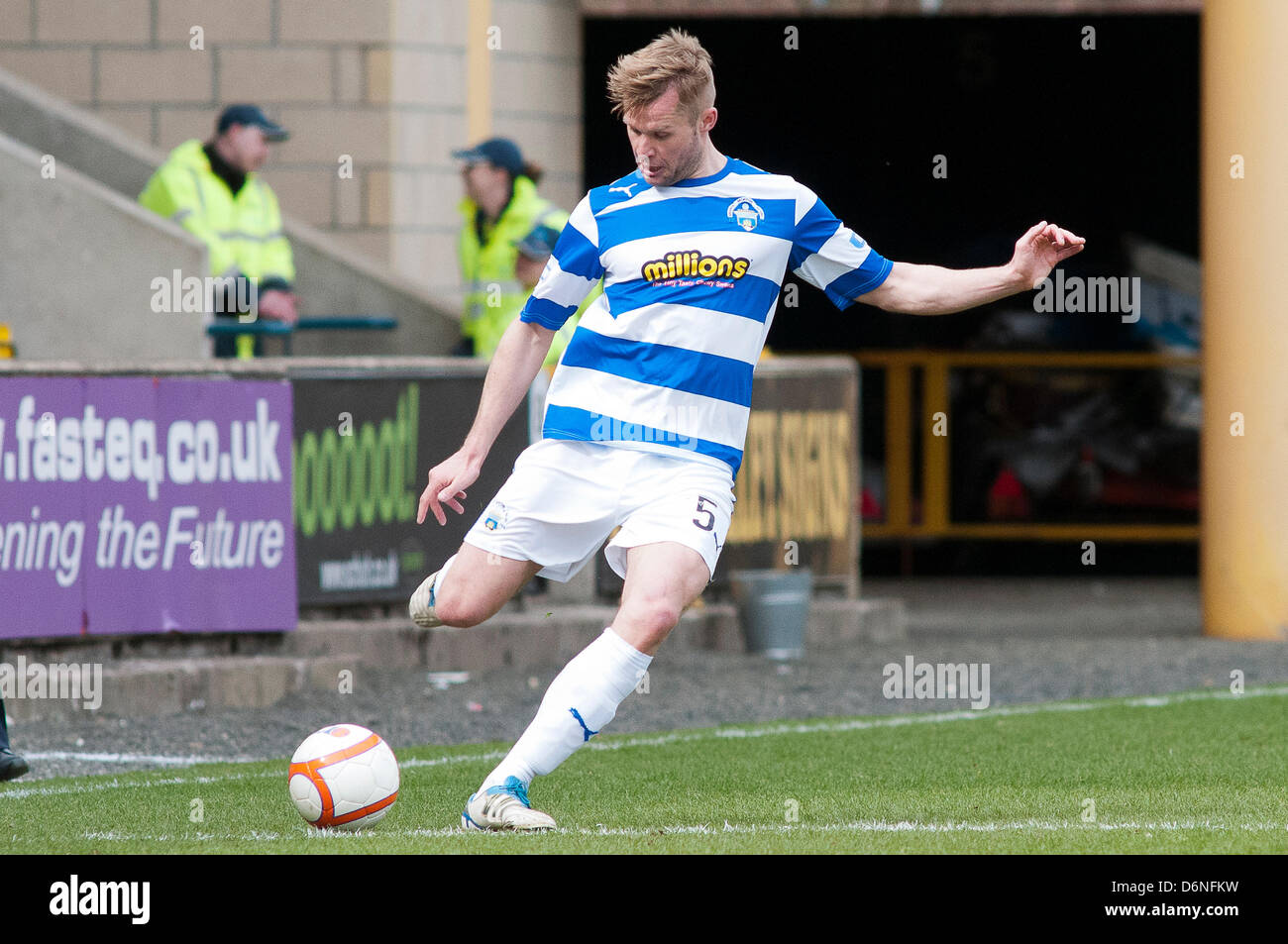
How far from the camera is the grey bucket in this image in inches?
452

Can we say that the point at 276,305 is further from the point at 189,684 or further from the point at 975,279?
the point at 975,279

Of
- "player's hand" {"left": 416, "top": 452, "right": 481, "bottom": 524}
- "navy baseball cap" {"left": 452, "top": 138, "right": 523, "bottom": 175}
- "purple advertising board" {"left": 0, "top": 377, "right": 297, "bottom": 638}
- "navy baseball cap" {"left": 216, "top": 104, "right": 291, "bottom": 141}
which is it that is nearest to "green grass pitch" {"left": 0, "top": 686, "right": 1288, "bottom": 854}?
"player's hand" {"left": 416, "top": 452, "right": 481, "bottom": 524}

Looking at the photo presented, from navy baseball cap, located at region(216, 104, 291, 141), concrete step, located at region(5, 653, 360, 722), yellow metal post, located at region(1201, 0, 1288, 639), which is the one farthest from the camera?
yellow metal post, located at region(1201, 0, 1288, 639)

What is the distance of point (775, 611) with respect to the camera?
11477 mm

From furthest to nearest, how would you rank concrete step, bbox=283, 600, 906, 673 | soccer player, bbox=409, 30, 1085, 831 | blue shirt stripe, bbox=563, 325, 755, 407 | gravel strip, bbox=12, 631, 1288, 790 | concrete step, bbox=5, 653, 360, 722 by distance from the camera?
1. concrete step, bbox=283, 600, 906, 673
2. concrete step, bbox=5, 653, 360, 722
3. gravel strip, bbox=12, 631, 1288, 790
4. blue shirt stripe, bbox=563, 325, 755, 407
5. soccer player, bbox=409, 30, 1085, 831

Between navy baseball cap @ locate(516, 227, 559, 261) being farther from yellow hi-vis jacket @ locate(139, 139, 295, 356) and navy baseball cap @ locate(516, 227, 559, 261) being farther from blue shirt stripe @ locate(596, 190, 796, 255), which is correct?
blue shirt stripe @ locate(596, 190, 796, 255)

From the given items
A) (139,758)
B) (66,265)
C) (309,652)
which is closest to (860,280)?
(139,758)

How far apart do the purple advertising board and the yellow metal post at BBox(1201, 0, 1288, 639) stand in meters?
5.86

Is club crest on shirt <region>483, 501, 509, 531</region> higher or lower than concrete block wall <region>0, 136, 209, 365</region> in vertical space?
lower

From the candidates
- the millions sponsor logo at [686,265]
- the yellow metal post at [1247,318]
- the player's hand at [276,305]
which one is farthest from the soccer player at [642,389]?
the yellow metal post at [1247,318]

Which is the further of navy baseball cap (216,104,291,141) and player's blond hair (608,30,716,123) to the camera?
navy baseball cap (216,104,291,141)
